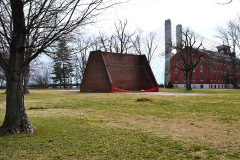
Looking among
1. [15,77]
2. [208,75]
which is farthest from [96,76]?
[208,75]

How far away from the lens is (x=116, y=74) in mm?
33094

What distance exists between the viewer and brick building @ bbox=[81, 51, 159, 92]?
31641mm

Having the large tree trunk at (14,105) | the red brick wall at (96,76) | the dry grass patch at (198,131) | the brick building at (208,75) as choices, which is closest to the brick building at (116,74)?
the red brick wall at (96,76)

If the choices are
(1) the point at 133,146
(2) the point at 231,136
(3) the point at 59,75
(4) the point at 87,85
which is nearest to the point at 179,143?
(1) the point at 133,146

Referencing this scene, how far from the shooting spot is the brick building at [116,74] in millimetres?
31641

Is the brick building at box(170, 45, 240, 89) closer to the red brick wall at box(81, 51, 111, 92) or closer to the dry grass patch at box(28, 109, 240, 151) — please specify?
the red brick wall at box(81, 51, 111, 92)

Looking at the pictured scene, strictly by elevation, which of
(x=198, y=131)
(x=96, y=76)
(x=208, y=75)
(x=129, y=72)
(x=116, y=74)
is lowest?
(x=198, y=131)

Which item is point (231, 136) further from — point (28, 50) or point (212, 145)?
point (28, 50)

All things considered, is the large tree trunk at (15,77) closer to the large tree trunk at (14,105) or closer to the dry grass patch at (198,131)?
the large tree trunk at (14,105)

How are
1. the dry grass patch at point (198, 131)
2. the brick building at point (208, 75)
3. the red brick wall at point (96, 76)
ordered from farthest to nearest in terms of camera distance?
the brick building at point (208, 75) < the red brick wall at point (96, 76) < the dry grass patch at point (198, 131)

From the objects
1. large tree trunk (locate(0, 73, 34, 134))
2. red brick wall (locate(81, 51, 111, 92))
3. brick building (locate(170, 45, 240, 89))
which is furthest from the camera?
brick building (locate(170, 45, 240, 89))

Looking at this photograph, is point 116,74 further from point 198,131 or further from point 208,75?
point 208,75

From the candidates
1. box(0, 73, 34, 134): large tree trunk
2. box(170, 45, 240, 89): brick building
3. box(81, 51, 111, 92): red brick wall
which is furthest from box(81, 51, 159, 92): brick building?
box(170, 45, 240, 89): brick building

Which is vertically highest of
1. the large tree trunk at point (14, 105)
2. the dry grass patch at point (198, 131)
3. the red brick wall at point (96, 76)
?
the red brick wall at point (96, 76)
